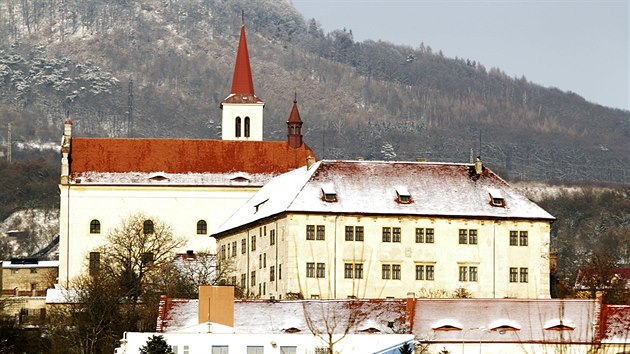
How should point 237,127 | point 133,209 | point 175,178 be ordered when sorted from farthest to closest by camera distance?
point 237,127
point 175,178
point 133,209

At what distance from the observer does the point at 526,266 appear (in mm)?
128500

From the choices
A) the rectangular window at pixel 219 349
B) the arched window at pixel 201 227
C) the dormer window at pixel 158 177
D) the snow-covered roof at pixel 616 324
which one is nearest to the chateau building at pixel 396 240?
the snow-covered roof at pixel 616 324

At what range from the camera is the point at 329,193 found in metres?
129

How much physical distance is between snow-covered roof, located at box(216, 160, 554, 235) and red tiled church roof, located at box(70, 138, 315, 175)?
24684mm

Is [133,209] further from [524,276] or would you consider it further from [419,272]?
[524,276]

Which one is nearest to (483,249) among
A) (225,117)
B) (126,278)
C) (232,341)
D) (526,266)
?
(526,266)

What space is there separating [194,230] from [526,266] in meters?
36.0

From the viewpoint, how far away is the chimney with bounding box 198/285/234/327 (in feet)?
327

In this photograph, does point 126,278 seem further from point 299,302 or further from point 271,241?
point 299,302

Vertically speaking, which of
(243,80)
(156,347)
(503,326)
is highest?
(243,80)

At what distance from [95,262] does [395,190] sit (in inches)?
1272

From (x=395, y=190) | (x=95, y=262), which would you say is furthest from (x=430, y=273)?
(x=95, y=262)

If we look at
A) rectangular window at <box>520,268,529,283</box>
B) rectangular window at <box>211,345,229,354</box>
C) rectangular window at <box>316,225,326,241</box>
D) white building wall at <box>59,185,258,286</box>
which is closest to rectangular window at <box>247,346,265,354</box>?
rectangular window at <box>211,345,229,354</box>

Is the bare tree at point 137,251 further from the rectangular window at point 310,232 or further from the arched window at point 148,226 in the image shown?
the rectangular window at point 310,232
